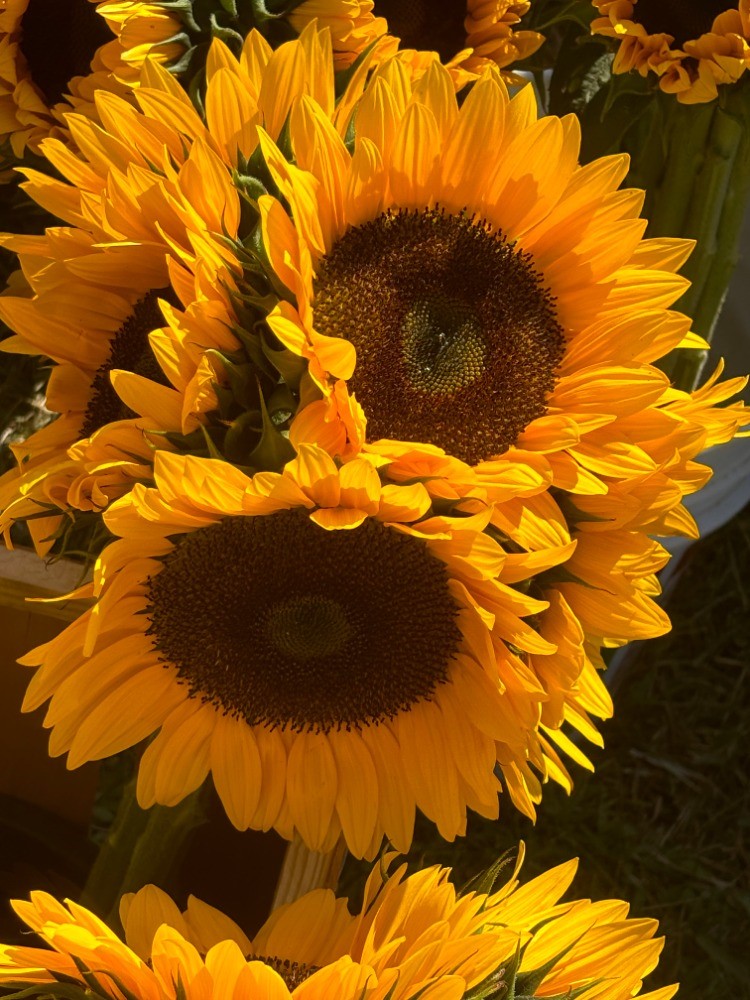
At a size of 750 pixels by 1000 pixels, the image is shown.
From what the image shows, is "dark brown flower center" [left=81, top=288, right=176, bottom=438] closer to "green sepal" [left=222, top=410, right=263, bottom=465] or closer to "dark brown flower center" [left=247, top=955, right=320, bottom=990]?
"green sepal" [left=222, top=410, right=263, bottom=465]

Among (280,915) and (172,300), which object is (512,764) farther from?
(172,300)

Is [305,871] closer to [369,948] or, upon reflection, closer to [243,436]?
[369,948]

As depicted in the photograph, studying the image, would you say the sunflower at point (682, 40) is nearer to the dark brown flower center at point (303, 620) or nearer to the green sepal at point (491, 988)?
the dark brown flower center at point (303, 620)

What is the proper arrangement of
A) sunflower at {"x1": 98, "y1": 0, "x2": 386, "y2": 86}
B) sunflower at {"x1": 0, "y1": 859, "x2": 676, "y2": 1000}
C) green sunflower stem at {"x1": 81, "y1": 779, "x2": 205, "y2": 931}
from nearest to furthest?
sunflower at {"x1": 0, "y1": 859, "x2": 676, "y2": 1000}, sunflower at {"x1": 98, "y1": 0, "x2": 386, "y2": 86}, green sunflower stem at {"x1": 81, "y1": 779, "x2": 205, "y2": 931}

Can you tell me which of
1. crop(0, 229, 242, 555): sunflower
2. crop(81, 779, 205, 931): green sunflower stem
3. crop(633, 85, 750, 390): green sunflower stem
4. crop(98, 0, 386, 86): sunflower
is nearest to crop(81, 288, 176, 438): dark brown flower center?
crop(0, 229, 242, 555): sunflower

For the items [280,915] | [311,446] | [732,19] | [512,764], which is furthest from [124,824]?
[732,19]

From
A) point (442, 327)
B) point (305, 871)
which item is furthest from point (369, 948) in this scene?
point (442, 327)

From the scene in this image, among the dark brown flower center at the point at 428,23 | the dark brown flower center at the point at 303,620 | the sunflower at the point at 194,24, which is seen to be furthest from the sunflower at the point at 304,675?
the dark brown flower center at the point at 428,23
